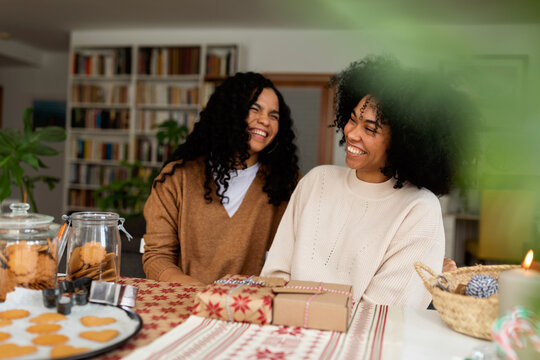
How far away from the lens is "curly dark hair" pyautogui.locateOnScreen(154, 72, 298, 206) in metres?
1.78

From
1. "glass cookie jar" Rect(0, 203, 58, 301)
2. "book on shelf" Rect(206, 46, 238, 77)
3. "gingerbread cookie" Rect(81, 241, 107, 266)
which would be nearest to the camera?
"glass cookie jar" Rect(0, 203, 58, 301)

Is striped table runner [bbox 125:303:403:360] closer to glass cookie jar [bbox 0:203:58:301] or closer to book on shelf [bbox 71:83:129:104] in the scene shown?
glass cookie jar [bbox 0:203:58:301]

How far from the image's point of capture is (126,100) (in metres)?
5.98

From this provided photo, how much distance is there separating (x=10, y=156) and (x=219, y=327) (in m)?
3.05

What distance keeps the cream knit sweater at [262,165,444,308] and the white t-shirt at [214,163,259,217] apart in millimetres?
319

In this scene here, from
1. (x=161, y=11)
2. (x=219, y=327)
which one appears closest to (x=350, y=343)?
(x=219, y=327)

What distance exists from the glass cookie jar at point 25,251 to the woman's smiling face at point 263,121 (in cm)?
102

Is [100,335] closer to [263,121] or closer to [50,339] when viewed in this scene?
[50,339]

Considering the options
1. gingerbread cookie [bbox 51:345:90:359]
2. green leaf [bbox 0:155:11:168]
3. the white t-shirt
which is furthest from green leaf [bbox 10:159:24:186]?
gingerbread cookie [bbox 51:345:90:359]

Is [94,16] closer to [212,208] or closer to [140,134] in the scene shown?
[140,134]

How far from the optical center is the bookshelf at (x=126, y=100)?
568 centimetres

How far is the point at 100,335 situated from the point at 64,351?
0.06 meters

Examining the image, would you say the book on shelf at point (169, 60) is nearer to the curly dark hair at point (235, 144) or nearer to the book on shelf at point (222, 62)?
the book on shelf at point (222, 62)

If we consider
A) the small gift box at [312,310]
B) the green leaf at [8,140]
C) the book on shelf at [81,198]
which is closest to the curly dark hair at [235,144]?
the small gift box at [312,310]
